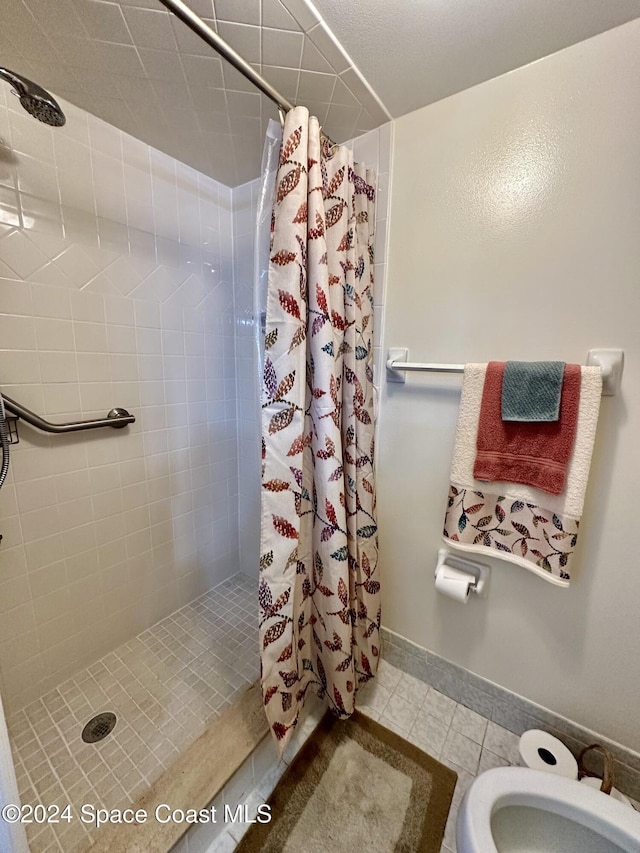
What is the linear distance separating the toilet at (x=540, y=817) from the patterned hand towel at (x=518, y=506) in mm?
465

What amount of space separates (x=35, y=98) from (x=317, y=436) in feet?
3.65

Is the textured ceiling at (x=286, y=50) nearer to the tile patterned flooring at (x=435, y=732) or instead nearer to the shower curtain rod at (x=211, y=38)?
the shower curtain rod at (x=211, y=38)

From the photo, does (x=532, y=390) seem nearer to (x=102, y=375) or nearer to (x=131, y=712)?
(x=102, y=375)

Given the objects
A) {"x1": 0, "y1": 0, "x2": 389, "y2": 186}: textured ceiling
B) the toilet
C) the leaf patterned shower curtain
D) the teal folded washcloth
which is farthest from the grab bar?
the toilet

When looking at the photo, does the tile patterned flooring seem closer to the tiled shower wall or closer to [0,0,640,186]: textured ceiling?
the tiled shower wall

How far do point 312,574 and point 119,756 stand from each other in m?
0.81

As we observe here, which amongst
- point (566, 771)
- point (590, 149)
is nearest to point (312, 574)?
point (566, 771)

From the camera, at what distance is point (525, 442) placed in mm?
893

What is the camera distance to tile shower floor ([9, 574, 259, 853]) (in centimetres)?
92

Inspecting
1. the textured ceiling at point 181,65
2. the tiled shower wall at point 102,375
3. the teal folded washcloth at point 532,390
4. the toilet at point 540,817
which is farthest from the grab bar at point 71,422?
the toilet at point 540,817

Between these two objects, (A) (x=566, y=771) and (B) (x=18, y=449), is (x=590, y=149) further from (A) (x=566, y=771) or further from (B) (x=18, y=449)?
(B) (x=18, y=449)

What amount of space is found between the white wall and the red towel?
0.13 meters

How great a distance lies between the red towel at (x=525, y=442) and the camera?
833mm

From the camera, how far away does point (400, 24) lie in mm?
767
